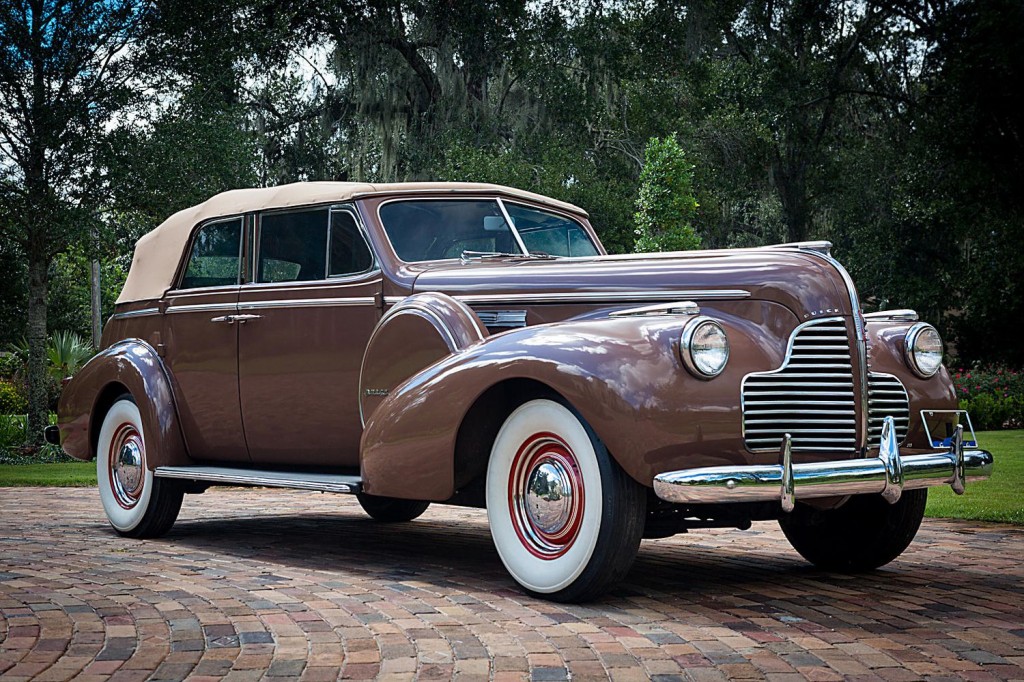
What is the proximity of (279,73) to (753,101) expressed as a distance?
9140 mm

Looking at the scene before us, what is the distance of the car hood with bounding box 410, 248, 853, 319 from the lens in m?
4.80

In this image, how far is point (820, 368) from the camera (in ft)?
15.4

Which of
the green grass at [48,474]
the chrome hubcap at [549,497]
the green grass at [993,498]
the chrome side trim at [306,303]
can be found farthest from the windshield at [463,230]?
the green grass at [48,474]

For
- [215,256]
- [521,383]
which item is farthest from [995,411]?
[521,383]

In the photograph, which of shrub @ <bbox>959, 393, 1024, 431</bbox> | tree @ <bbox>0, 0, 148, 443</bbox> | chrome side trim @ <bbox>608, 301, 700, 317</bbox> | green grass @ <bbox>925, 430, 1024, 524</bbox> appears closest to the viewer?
chrome side trim @ <bbox>608, 301, 700, 317</bbox>

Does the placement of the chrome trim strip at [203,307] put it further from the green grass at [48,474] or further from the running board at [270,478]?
the green grass at [48,474]

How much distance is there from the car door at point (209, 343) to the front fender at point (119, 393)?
0.08 meters

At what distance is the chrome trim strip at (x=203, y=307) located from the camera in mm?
6785

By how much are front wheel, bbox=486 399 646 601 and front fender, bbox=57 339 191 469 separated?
109 inches

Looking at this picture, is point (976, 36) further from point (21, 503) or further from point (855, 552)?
point (21, 503)

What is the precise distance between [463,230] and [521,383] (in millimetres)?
1634

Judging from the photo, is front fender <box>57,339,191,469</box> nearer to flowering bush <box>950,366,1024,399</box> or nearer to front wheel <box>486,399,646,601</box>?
front wheel <box>486,399,646,601</box>

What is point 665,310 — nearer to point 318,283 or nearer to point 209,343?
point 318,283

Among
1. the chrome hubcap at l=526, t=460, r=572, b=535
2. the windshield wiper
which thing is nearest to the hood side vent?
the windshield wiper
